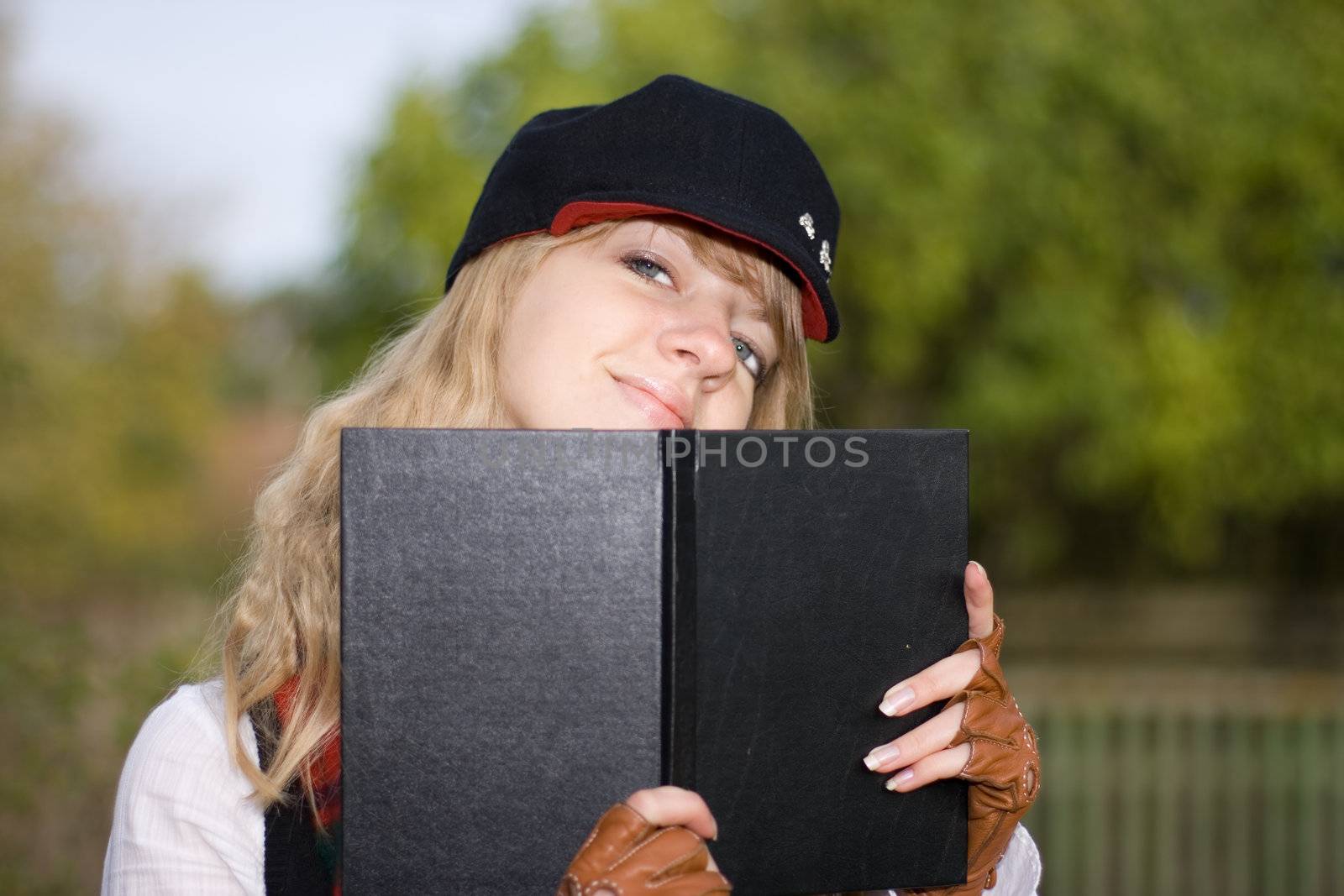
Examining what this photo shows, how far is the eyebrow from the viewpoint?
4.81 feet

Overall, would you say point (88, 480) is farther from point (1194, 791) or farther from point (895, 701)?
point (895, 701)

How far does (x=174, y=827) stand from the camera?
131cm

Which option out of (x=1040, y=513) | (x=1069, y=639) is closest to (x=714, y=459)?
(x=1040, y=513)

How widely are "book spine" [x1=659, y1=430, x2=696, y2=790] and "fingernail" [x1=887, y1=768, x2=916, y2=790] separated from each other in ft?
0.67

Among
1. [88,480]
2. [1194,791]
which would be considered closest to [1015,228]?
[1194,791]

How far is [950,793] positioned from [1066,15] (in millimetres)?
5789

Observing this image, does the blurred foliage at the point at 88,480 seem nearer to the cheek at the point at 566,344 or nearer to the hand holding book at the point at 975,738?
the cheek at the point at 566,344

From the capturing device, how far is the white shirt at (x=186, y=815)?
129 cm

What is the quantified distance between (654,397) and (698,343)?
84mm

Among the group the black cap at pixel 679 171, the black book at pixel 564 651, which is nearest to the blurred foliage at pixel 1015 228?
the black cap at pixel 679 171

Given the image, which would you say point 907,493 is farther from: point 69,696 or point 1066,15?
point 1066,15

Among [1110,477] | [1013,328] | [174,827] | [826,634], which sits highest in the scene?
[1013,328]

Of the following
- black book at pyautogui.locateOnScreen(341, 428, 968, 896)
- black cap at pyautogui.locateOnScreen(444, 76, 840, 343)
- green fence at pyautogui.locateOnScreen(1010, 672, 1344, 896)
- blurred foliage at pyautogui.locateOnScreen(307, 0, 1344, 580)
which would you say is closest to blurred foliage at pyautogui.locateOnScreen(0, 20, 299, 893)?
black cap at pyautogui.locateOnScreen(444, 76, 840, 343)

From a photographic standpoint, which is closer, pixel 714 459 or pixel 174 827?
pixel 714 459
